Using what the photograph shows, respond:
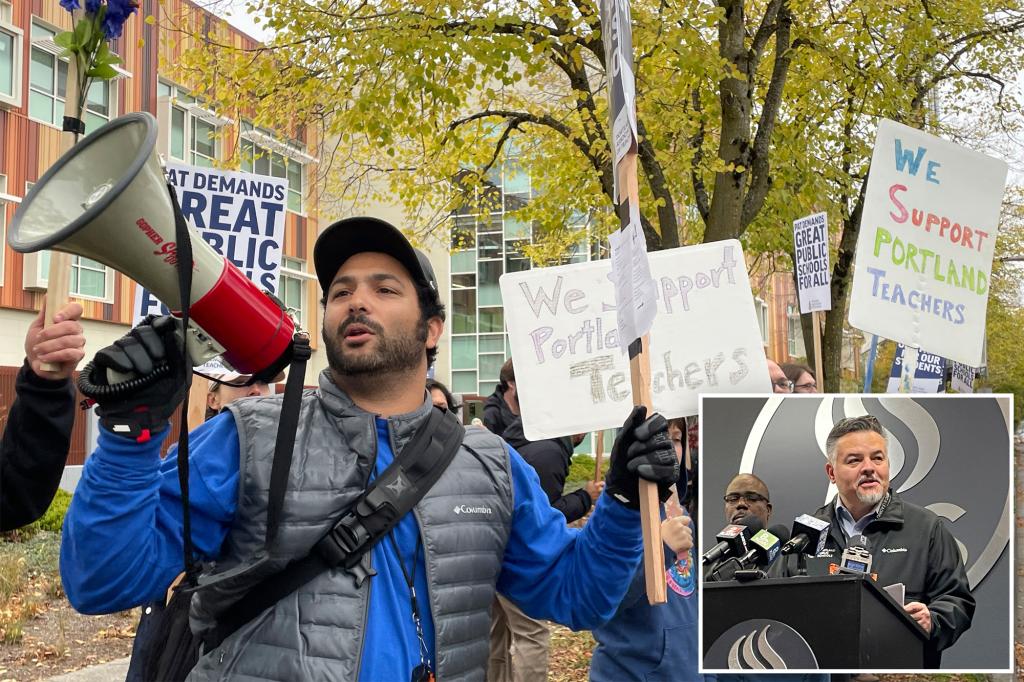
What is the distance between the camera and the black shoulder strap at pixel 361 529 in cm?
213

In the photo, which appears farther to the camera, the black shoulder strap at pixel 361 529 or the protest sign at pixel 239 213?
the protest sign at pixel 239 213

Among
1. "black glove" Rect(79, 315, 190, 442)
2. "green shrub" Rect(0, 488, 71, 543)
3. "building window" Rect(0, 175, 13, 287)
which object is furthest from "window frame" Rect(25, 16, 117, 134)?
"black glove" Rect(79, 315, 190, 442)

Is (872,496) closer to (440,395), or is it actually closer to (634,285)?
(634,285)

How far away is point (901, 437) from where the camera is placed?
2965mm

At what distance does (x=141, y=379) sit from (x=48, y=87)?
17857 millimetres

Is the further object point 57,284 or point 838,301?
point 838,301

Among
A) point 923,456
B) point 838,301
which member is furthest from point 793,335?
point 923,456

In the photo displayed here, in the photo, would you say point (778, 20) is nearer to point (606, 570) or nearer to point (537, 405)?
point (537, 405)

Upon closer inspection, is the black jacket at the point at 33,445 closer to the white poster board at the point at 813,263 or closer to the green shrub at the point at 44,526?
the white poster board at the point at 813,263

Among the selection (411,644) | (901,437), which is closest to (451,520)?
(411,644)

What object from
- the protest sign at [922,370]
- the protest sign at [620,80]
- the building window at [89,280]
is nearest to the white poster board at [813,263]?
the protest sign at [922,370]

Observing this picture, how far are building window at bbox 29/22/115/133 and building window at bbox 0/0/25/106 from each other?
0.94ft

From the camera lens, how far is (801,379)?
6.06m

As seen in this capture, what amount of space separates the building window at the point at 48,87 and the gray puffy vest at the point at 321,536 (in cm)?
1641
